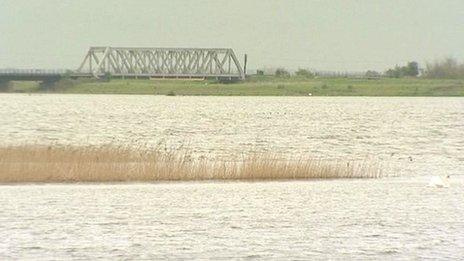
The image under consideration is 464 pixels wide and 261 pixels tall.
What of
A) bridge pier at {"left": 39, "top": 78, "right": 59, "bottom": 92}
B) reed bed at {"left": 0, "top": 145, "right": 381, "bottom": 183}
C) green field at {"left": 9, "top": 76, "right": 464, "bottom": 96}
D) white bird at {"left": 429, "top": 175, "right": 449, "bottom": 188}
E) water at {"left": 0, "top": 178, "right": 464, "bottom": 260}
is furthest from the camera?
green field at {"left": 9, "top": 76, "right": 464, "bottom": 96}

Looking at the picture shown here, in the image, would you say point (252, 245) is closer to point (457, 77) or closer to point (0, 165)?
point (0, 165)

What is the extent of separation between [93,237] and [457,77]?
111759 millimetres

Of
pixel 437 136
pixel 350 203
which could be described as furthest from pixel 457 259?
pixel 437 136

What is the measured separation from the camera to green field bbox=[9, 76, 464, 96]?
355ft

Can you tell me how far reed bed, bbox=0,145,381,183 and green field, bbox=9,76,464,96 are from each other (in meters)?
96.1

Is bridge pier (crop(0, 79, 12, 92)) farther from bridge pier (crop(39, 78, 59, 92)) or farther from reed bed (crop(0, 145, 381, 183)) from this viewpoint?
reed bed (crop(0, 145, 381, 183))

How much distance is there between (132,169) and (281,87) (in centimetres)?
10111

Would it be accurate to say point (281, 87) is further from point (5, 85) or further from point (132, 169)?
point (132, 169)

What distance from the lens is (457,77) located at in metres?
108

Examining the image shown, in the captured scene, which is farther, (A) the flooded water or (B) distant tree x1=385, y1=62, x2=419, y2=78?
(B) distant tree x1=385, y1=62, x2=419, y2=78

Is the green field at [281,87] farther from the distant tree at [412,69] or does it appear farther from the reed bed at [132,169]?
the reed bed at [132,169]

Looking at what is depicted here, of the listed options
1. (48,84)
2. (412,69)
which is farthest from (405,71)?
(48,84)

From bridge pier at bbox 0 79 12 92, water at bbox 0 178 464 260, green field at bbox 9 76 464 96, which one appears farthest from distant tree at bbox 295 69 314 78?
water at bbox 0 178 464 260

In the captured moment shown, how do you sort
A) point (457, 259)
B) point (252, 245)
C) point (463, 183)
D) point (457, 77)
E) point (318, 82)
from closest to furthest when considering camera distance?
point (457, 259)
point (252, 245)
point (463, 183)
point (457, 77)
point (318, 82)
